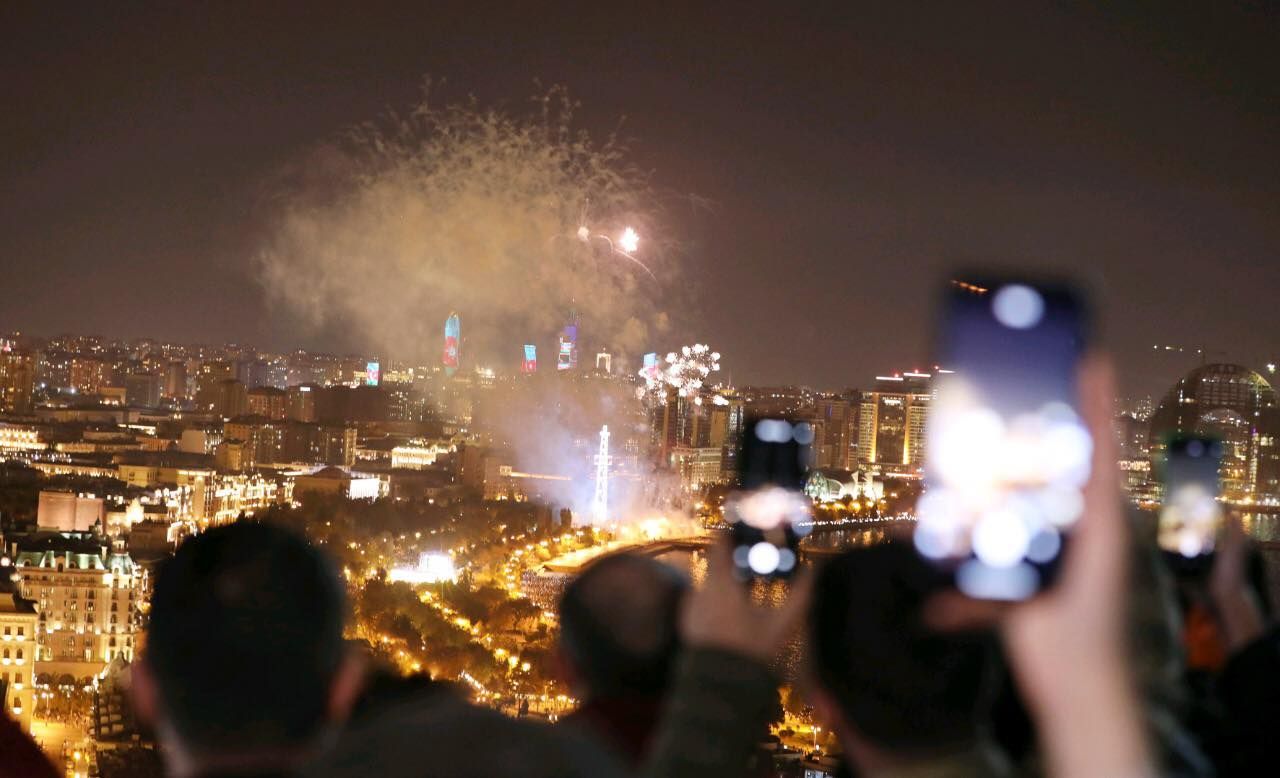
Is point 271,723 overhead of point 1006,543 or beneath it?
beneath

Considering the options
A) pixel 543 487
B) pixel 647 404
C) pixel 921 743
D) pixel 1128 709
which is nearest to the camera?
pixel 1128 709

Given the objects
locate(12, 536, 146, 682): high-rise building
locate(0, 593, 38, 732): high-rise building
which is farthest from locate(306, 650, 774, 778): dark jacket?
locate(12, 536, 146, 682): high-rise building

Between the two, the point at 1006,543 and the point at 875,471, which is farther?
the point at 875,471

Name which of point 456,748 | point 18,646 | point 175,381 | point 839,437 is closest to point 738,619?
point 456,748

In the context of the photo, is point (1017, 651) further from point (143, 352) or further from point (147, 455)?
point (143, 352)

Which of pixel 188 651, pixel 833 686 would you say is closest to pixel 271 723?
pixel 188 651

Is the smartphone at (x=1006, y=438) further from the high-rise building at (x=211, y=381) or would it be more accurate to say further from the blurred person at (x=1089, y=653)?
the high-rise building at (x=211, y=381)

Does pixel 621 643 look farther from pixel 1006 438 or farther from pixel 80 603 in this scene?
pixel 80 603

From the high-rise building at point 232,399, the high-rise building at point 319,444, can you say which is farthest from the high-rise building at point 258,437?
the high-rise building at point 232,399
